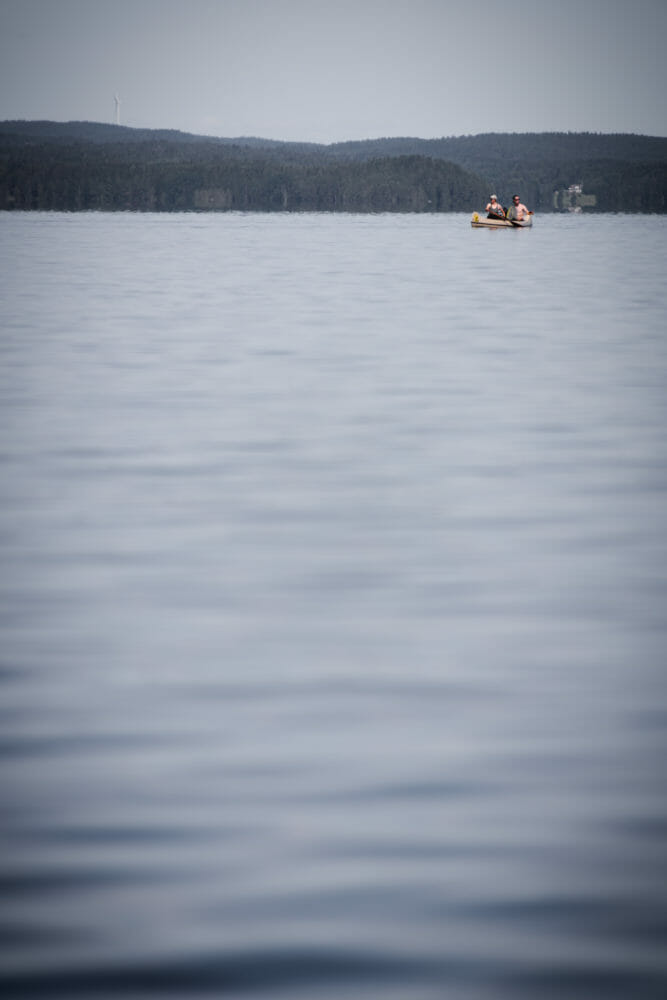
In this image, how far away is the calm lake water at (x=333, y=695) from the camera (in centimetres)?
408

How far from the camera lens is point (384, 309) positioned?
32781 millimetres

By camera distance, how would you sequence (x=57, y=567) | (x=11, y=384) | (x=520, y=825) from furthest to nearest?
1. (x=11, y=384)
2. (x=57, y=567)
3. (x=520, y=825)

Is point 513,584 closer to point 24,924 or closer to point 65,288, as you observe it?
point 24,924

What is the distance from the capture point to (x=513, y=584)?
8.37 m

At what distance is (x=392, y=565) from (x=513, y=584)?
2.46ft

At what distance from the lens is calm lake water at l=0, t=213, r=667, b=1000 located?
4.08 meters

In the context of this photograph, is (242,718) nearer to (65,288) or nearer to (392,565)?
(392,565)

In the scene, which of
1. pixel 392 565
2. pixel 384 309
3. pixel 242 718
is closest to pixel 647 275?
pixel 384 309

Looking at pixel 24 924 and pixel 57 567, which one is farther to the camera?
pixel 57 567

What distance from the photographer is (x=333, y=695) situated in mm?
6277

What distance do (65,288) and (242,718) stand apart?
3490 cm

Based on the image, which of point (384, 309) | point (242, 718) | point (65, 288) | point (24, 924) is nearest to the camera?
point (24, 924)

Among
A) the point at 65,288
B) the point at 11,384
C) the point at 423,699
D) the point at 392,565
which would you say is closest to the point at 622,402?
the point at 11,384

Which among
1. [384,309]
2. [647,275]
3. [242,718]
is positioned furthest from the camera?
[647,275]
